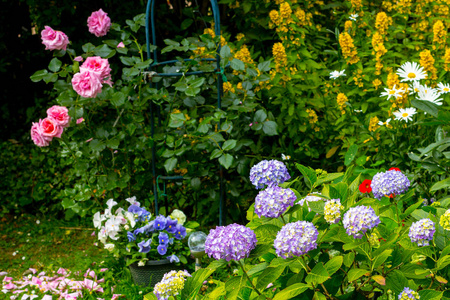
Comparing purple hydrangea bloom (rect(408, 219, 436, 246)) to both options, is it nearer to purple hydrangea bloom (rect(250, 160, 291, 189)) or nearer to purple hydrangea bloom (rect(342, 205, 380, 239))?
purple hydrangea bloom (rect(342, 205, 380, 239))

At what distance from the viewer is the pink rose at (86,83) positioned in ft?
7.82

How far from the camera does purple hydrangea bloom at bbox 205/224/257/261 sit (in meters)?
1.06

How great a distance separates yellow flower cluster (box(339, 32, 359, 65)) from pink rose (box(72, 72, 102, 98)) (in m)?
1.34

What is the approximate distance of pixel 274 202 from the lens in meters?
1.14

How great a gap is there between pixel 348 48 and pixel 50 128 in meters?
1.69

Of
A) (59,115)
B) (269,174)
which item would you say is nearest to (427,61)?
(269,174)

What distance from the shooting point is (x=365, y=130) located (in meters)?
2.46

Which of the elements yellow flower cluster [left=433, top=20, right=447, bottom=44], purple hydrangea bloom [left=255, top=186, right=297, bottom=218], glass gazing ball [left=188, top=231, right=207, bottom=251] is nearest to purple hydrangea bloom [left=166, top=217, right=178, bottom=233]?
glass gazing ball [left=188, top=231, right=207, bottom=251]

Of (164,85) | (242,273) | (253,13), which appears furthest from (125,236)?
(253,13)

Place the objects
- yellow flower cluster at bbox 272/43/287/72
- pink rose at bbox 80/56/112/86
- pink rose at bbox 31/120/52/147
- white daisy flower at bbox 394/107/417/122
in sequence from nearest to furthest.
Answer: white daisy flower at bbox 394/107/417/122
pink rose at bbox 80/56/112/86
pink rose at bbox 31/120/52/147
yellow flower cluster at bbox 272/43/287/72

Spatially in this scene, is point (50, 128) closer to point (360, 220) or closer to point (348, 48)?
point (348, 48)

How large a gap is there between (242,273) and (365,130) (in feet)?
4.95

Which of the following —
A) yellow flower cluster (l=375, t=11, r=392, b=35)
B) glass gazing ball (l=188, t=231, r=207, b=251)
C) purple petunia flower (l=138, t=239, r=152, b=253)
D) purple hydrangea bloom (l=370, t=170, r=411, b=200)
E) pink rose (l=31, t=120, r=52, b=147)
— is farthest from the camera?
yellow flower cluster (l=375, t=11, r=392, b=35)

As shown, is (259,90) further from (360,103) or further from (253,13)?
(253,13)
